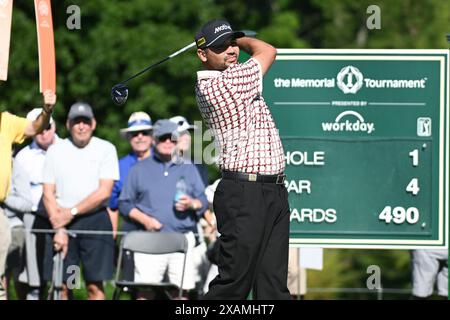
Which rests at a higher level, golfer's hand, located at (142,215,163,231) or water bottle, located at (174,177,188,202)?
water bottle, located at (174,177,188,202)

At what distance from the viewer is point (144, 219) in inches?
495

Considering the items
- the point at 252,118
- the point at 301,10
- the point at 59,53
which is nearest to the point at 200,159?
the point at 252,118

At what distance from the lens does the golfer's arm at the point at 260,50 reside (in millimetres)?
8672

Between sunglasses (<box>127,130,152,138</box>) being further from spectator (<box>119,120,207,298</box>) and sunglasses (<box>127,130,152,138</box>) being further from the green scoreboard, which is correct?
the green scoreboard

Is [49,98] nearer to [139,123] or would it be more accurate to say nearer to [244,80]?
[244,80]

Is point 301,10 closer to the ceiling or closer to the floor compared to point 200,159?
closer to the ceiling

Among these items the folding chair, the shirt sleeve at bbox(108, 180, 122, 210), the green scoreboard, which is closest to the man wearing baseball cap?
the green scoreboard

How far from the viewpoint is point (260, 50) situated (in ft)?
28.8

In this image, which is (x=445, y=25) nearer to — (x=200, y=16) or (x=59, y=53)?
→ (x=200, y=16)

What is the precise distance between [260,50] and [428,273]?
4.36m

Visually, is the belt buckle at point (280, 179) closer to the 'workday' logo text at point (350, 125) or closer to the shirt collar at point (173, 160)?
the 'workday' logo text at point (350, 125)

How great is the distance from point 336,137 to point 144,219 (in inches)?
97.5

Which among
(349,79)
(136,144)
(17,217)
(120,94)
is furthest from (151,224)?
(120,94)

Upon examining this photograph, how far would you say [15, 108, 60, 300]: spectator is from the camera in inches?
493
